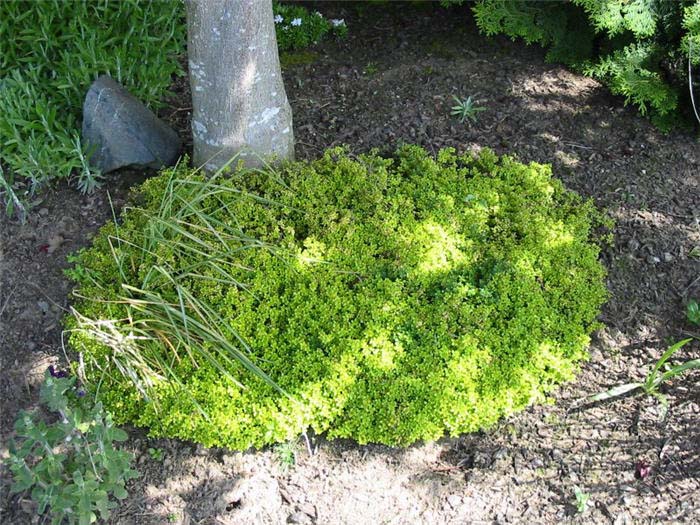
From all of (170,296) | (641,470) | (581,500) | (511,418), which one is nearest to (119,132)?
(170,296)

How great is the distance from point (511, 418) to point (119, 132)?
9.58ft

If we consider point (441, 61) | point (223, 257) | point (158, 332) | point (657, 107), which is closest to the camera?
point (158, 332)

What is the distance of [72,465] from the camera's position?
2979mm

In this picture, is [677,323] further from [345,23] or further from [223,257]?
[345,23]

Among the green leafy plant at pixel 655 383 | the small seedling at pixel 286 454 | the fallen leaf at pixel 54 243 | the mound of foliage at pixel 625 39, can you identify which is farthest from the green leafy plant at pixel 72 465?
the mound of foliage at pixel 625 39

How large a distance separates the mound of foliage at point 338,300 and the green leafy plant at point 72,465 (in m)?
0.36

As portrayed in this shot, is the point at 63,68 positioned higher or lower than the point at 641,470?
higher

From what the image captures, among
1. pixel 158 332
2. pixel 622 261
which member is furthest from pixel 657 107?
pixel 158 332

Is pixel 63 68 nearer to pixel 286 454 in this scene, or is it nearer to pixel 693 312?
pixel 286 454

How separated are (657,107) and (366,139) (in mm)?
1945

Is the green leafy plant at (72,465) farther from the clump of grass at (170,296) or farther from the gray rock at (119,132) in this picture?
the gray rock at (119,132)

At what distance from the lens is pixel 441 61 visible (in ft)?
16.8

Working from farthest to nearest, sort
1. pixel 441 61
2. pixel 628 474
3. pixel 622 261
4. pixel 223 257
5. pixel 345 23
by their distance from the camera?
pixel 345 23 < pixel 441 61 < pixel 622 261 < pixel 223 257 < pixel 628 474

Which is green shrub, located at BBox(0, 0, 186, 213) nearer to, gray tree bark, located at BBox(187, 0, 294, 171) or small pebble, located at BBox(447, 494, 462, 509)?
gray tree bark, located at BBox(187, 0, 294, 171)
